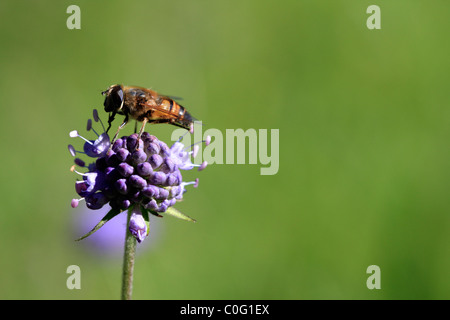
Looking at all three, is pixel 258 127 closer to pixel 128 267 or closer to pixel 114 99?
pixel 114 99

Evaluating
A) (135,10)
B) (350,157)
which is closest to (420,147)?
(350,157)

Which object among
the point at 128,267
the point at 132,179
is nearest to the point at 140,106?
the point at 132,179

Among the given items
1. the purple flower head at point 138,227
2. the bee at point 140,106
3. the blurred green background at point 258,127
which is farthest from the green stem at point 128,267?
the blurred green background at point 258,127

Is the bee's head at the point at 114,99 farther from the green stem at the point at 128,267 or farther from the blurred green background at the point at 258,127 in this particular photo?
the blurred green background at the point at 258,127

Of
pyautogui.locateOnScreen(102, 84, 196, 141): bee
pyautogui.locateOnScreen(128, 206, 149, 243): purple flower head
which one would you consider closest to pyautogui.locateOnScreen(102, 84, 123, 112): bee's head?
pyautogui.locateOnScreen(102, 84, 196, 141): bee
